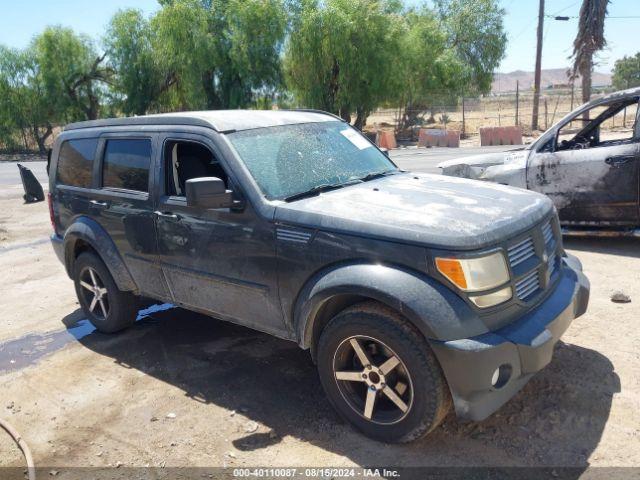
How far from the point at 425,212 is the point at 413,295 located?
591 mm

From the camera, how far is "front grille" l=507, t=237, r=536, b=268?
10.7 ft

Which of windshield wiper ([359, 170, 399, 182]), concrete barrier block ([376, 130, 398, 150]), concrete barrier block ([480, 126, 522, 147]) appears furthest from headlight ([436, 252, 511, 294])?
concrete barrier block ([376, 130, 398, 150])

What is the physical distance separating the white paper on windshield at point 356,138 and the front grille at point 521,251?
1780 millimetres

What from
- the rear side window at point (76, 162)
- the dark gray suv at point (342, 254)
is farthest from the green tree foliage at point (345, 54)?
the dark gray suv at point (342, 254)

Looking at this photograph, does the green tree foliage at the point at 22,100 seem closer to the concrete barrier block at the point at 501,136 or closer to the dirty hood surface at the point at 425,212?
the concrete barrier block at the point at 501,136

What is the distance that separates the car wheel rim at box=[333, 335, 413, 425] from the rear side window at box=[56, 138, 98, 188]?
3.08m

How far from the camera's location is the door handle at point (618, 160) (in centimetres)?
646

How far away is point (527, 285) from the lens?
11.0 ft

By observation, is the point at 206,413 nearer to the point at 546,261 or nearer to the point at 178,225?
the point at 178,225

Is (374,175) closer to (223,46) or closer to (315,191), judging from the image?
(315,191)

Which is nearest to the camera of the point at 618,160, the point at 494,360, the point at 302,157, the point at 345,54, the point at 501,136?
the point at 494,360

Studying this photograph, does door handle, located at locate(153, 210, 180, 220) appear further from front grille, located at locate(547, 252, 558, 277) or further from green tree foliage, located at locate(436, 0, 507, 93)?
green tree foliage, located at locate(436, 0, 507, 93)

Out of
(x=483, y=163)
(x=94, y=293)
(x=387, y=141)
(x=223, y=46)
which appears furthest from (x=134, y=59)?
(x=94, y=293)

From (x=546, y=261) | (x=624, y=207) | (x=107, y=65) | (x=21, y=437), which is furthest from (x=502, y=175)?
(x=107, y=65)
